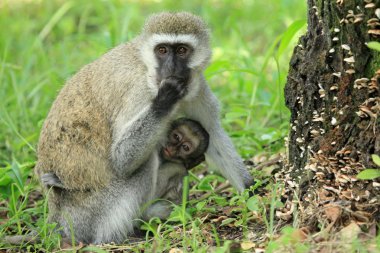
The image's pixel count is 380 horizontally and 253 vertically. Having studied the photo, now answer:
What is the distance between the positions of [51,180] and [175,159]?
124cm

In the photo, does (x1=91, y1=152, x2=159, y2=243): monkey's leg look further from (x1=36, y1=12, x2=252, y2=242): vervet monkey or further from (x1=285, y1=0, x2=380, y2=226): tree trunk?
(x1=285, y1=0, x2=380, y2=226): tree trunk

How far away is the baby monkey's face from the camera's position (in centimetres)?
652

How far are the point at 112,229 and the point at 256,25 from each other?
22.6ft

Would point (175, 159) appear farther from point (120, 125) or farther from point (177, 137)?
point (120, 125)

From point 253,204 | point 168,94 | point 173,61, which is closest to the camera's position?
point 253,204

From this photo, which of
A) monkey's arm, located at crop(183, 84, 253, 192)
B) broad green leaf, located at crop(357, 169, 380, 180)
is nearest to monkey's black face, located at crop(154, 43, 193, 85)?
monkey's arm, located at crop(183, 84, 253, 192)

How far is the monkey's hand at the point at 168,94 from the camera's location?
5.66m

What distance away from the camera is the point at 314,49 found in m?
5.00

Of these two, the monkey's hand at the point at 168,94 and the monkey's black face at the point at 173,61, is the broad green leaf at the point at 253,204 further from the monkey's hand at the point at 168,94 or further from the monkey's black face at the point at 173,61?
the monkey's black face at the point at 173,61

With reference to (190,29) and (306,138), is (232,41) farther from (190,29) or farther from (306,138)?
(306,138)

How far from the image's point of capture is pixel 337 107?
478cm

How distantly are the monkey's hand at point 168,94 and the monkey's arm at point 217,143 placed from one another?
2.04ft

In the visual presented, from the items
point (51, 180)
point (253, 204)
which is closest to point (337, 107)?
point (253, 204)

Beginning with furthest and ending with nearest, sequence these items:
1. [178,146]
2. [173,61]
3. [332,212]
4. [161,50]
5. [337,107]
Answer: [178,146]
[161,50]
[173,61]
[337,107]
[332,212]
